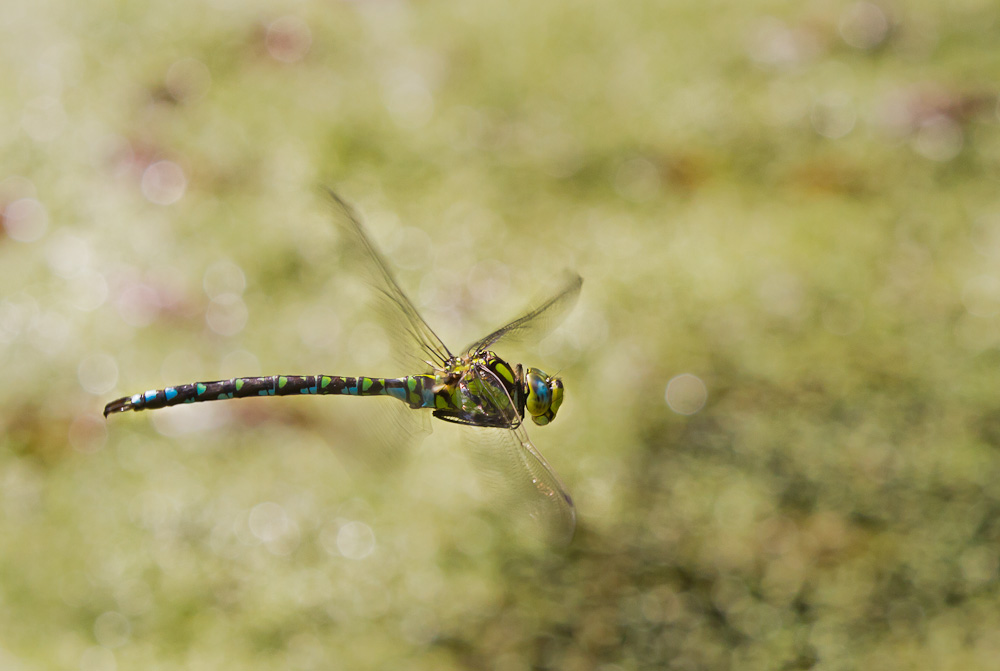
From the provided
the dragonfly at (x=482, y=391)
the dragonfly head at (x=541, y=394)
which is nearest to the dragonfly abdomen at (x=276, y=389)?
the dragonfly at (x=482, y=391)

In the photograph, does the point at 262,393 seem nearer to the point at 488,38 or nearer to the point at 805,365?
the point at 805,365

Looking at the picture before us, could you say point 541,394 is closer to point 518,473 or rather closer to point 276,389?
point 518,473

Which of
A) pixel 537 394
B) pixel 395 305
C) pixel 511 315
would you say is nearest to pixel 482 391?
pixel 537 394

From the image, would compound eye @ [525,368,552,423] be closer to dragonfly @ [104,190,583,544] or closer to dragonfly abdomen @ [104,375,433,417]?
dragonfly @ [104,190,583,544]

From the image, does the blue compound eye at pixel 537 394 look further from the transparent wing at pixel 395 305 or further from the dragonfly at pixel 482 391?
the transparent wing at pixel 395 305

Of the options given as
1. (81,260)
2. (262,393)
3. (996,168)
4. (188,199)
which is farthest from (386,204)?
(996,168)

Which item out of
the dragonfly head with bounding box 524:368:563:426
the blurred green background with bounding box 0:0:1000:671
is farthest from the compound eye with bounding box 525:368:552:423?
the blurred green background with bounding box 0:0:1000:671
